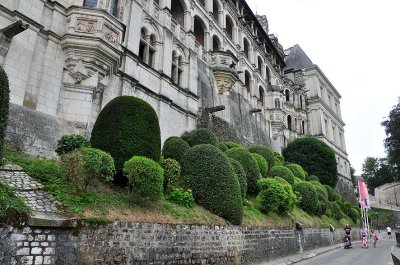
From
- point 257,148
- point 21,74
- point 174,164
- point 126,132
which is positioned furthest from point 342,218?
point 21,74

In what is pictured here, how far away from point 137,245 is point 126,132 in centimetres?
383

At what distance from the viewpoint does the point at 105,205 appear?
26.8 feet

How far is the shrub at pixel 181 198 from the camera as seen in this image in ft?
35.5

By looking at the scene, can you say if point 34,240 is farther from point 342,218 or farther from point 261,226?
point 342,218

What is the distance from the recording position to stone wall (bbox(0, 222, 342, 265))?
6051 millimetres

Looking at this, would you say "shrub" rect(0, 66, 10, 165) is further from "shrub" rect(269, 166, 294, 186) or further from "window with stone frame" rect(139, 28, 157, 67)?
"shrub" rect(269, 166, 294, 186)

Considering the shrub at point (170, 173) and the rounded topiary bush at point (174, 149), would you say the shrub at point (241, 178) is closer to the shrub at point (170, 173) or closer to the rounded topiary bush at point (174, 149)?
the rounded topiary bush at point (174, 149)

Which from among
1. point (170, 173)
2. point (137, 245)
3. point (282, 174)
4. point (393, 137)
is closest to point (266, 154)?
point (282, 174)

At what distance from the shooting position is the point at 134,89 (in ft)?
50.9

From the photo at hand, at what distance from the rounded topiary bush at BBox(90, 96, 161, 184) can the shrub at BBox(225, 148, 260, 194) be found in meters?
7.02

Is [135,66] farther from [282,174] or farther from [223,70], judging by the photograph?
[282,174]

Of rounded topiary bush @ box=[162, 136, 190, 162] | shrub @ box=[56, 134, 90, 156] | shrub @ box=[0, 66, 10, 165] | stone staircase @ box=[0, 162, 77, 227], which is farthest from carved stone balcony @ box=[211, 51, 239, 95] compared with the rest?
shrub @ box=[0, 66, 10, 165]

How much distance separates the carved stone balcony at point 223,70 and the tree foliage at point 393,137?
3345 cm

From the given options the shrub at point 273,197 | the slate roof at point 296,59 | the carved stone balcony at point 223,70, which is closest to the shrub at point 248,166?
the shrub at point 273,197
